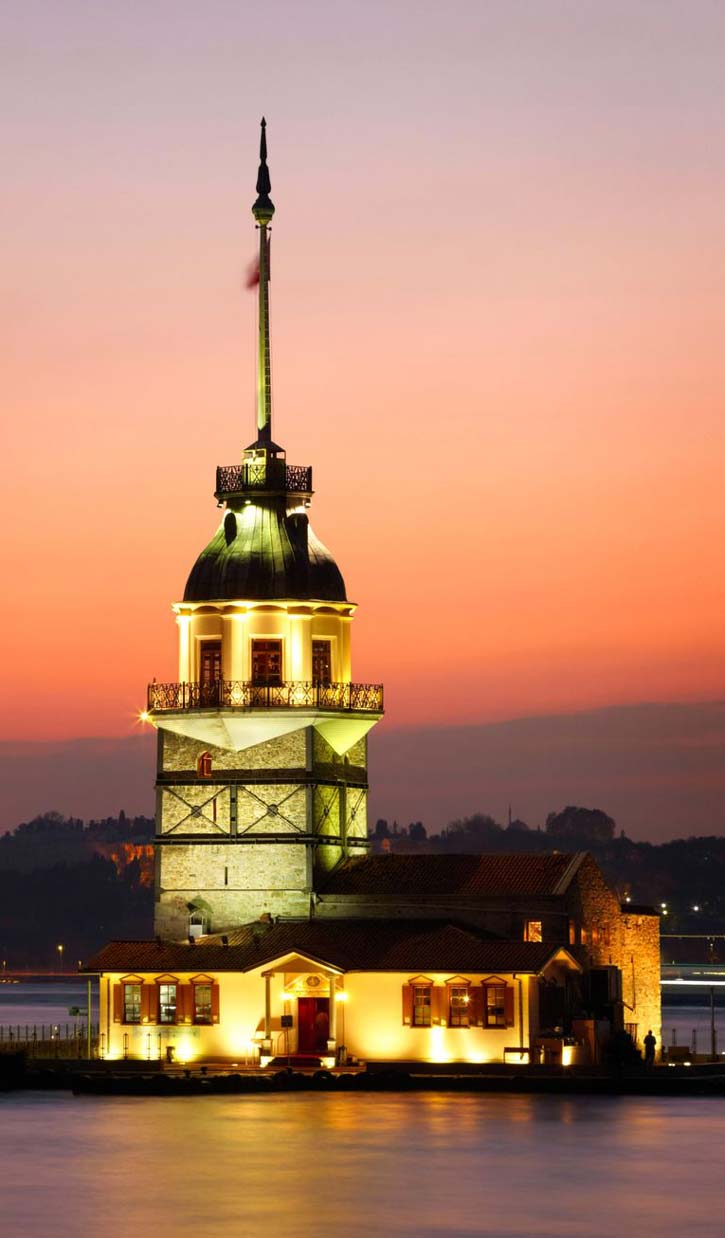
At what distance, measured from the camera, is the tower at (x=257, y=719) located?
9256cm

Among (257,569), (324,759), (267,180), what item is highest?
(267,180)

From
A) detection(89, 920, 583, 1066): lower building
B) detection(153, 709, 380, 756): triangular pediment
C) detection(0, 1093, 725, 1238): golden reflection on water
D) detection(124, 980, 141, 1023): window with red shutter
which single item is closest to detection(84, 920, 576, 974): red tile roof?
detection(89, 920, 583, 1066): lower building

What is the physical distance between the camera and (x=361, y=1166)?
69.5 meters

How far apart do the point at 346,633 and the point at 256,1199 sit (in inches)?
1309

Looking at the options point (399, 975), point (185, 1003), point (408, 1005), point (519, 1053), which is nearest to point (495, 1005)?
point (519, 1053)

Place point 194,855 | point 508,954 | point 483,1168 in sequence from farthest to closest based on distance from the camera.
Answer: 1. point 194,855
2. point 508,954
3. point 483,1168

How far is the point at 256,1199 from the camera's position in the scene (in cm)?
6394

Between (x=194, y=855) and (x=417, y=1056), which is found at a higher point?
(x=194, y=855)

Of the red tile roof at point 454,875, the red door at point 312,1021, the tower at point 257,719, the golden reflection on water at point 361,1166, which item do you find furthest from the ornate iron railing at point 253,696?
the golden reflection on water at point 361,1166

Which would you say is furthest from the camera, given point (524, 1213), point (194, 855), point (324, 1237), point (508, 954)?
point (194, 855)

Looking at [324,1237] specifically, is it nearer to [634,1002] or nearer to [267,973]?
[267,973]

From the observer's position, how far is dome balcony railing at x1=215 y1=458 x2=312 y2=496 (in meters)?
95.0

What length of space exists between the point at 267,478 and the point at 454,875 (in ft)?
43.8

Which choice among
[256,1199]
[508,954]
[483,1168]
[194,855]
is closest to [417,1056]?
[508,954]
